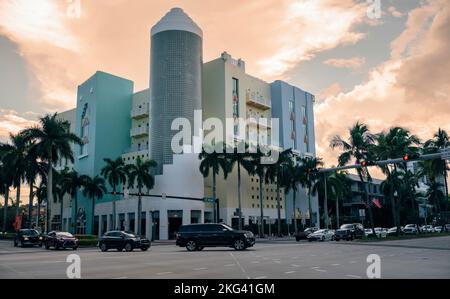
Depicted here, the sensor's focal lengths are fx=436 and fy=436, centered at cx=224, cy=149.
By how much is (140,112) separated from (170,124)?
16255mm

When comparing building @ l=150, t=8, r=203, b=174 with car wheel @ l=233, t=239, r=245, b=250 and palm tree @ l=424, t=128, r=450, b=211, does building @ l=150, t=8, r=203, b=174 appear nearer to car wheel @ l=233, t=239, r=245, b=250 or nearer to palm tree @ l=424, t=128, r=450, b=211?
palm tree @ l=424, t=128, r=450, b=211

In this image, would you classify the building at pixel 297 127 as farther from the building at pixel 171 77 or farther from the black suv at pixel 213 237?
the black suv at pixel 213 237

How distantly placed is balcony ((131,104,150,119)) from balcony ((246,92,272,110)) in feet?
67.2

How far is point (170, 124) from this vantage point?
74.6 meters

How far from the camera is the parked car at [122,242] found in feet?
107

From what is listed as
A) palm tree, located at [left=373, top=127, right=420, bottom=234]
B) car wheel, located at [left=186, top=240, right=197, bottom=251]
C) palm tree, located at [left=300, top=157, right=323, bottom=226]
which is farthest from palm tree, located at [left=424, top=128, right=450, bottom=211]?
car wheel, located at [left=186, top=240, right=197, bottom=251]

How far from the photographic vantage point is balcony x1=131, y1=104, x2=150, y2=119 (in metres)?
87.7

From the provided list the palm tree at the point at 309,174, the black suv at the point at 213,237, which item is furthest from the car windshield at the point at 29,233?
the palm tree at the point at 309,174

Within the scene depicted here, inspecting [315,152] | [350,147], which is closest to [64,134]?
[350,147]

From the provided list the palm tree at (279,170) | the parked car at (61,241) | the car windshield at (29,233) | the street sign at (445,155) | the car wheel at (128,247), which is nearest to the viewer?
the street sign at (445,155)

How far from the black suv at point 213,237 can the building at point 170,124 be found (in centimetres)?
3226

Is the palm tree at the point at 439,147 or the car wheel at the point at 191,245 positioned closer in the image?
the car wheel at the point at 191,245

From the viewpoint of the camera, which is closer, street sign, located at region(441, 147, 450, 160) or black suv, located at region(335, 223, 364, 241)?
street sign, located at region(441, 147, 450, 160)

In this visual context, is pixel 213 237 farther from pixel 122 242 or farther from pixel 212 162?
pixel 212 162
